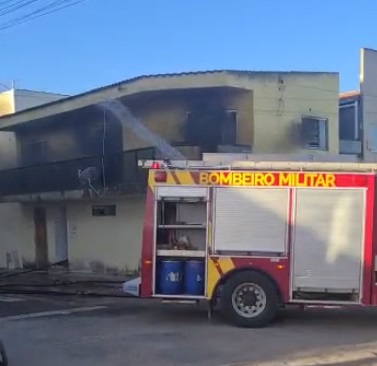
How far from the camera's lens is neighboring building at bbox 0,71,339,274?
2011cm

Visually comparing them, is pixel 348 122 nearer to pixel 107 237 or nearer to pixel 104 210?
pixel 104 210

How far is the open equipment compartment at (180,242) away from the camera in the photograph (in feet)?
35.1

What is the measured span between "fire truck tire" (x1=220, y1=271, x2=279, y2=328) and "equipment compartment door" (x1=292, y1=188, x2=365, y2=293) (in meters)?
0.46

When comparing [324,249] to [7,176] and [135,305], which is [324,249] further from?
[7,176]

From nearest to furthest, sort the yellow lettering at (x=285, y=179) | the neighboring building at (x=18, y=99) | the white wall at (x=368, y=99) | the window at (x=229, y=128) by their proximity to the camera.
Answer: the yellow lettering at (x=285, y=179)
the window at (x=229, y=128)
the white wall at (x=368, y=99)
the neighboring building at (x=18, y=99)

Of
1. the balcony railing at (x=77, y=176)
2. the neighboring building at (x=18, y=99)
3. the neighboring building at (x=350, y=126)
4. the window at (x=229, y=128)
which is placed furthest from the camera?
the neighboring building at (x=18, y=99)

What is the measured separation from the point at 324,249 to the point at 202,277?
6.65ft

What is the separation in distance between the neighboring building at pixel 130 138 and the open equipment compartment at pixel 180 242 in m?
8.27

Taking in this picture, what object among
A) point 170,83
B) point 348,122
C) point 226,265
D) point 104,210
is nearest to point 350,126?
point 348,122

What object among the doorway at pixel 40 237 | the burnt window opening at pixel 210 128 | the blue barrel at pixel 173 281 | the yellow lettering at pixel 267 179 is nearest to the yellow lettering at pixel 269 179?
the yellow lettering at pixel 267 179

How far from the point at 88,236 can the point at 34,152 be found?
5740mm

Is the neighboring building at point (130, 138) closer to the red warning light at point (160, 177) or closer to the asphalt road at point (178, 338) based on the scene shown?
the asphalt road at point (178, 338)

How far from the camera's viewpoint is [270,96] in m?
21.4

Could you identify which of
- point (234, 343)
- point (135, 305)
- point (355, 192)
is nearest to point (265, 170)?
point (355, 192)
